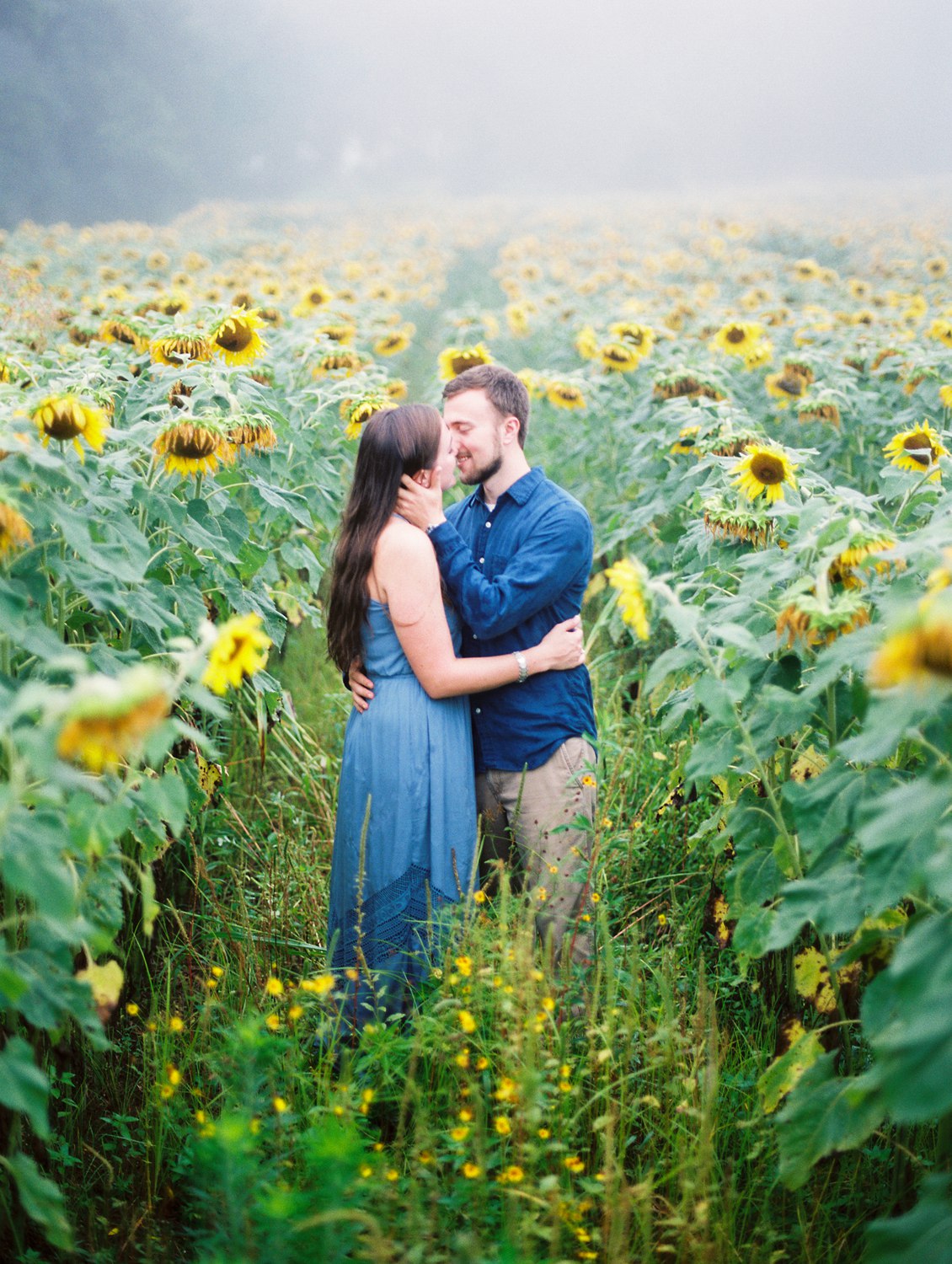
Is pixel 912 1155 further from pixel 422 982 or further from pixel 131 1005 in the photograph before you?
pixel 131 1005

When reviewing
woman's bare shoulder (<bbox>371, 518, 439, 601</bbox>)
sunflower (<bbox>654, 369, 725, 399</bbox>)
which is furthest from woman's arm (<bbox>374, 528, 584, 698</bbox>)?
sunflower (<bbox>654, 369, 725, 399</bbox>)

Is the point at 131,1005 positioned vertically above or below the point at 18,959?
below

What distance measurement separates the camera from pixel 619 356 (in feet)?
17.0

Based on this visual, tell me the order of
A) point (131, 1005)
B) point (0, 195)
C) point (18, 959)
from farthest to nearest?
1. point (0, 195)
2. point (131, 1005)
3. point (18, 959)

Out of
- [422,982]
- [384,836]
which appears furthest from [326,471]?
[422,982]

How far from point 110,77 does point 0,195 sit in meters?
10.4

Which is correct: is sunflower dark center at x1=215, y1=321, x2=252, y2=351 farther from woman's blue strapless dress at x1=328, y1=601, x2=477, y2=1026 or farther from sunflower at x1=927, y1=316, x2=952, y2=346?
sunflower at x1=927, y1=316, x2=952, y2=346

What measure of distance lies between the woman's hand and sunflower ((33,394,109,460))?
1216 millimetres

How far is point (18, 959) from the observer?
149 cm

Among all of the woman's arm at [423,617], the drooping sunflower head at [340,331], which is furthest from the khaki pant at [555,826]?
the drooping sunflower head at [340,331]

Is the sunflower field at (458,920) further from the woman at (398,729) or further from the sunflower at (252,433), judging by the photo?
the woman at (398,729)

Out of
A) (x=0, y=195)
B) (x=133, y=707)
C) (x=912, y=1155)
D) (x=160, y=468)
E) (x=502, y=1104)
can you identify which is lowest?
(x=912, y=1155)

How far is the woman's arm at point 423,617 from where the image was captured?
7.92 feet

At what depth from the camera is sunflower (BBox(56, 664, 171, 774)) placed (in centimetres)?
109
